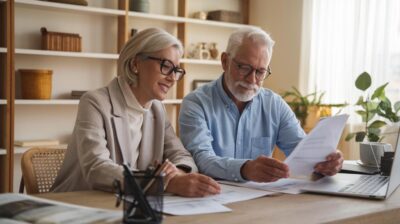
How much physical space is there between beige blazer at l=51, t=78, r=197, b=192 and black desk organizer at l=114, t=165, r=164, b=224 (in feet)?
1.59

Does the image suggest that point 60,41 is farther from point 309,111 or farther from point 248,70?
point 248,70

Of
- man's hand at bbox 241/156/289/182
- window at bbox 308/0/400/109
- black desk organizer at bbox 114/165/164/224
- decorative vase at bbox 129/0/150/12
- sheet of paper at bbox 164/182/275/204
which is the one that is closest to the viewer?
black desk organizer at bbox 114/165/164/224

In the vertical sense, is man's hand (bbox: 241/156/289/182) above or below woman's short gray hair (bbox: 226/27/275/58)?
below

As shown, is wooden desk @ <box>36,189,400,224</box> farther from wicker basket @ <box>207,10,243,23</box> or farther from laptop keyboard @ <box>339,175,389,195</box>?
wicker basket @ <box>207,10,243,23</box>

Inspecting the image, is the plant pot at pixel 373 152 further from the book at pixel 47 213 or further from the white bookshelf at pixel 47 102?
the white bookshelf at pixel 47 102

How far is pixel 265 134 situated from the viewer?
2375 millimetres

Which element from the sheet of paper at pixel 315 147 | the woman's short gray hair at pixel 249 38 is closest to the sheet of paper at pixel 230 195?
the sheet of paper at pixel 315 147

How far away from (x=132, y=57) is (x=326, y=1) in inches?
122

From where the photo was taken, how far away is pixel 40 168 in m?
1.96

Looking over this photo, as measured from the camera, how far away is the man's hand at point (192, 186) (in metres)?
1.47

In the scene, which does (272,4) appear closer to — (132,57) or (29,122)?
(29,122)

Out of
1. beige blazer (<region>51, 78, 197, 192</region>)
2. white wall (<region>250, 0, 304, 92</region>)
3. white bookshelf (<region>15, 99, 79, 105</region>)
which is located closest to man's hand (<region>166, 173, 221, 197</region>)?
beige blazer (<region>51, 78, 197, 192</region>)

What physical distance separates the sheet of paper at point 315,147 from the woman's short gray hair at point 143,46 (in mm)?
607

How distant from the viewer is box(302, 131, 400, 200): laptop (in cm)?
157
